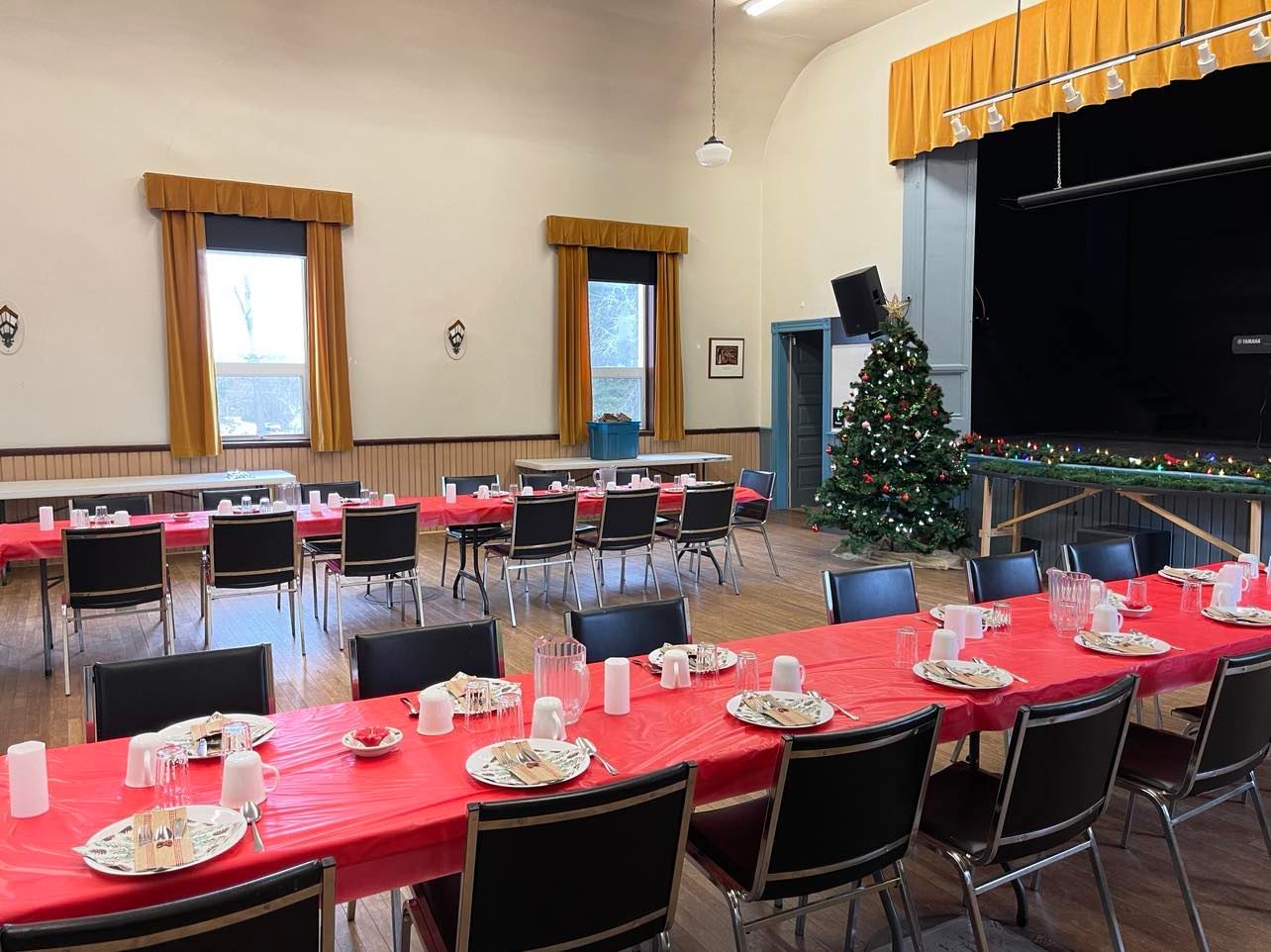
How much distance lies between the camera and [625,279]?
1096 cm

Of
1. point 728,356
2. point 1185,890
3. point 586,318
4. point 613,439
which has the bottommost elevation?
point 1185,890

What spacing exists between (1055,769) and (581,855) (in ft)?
4.12

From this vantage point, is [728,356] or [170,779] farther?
[728,356]

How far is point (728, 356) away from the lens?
11.8 m

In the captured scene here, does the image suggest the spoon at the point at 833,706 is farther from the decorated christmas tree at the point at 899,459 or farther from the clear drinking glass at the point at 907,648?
the decorated christmas tree at the point at 899,459

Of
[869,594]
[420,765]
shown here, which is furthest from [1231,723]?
[420,765]

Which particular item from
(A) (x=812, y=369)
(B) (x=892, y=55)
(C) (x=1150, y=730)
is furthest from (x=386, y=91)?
(C) (x=1150, y=730)

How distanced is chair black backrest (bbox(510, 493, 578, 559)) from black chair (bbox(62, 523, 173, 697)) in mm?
2117

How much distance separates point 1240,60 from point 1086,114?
12.6ft

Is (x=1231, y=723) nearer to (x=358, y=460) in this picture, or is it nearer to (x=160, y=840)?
(x=160, y=840)

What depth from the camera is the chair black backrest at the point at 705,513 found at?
6840 mm

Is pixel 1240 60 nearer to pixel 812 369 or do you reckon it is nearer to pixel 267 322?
pixel 812 369

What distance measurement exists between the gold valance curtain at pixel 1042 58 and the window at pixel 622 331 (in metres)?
3.23

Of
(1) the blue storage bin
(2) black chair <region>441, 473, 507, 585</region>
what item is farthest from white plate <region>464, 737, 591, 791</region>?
(1) the blue storage bin
